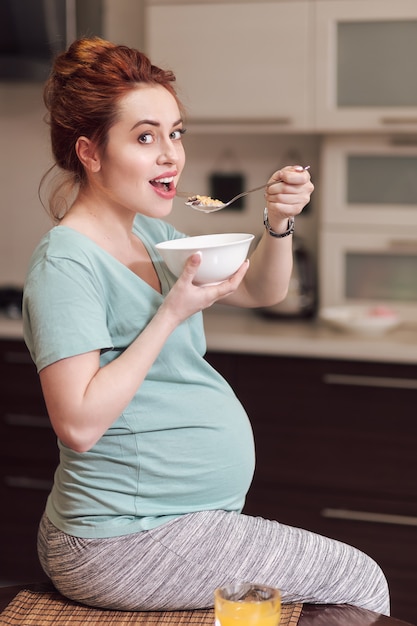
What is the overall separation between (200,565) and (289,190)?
22.9 inches

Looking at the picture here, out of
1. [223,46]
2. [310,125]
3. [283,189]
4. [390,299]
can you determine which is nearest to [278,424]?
[390,299]

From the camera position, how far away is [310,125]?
9.42 ft

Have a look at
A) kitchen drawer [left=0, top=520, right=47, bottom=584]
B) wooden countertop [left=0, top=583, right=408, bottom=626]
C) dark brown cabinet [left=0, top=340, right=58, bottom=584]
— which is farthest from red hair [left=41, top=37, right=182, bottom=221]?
kitchen drawer [left=0, top=520, right=47, bottom=584]

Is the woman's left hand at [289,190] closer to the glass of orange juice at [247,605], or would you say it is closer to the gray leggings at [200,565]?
the gray leggings at [200,565]

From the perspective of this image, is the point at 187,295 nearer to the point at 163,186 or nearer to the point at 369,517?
the point at 163,186

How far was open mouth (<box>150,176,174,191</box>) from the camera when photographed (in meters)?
1.46

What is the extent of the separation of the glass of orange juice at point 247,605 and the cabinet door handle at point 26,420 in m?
1.84

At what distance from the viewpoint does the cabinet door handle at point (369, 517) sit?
2.69 m

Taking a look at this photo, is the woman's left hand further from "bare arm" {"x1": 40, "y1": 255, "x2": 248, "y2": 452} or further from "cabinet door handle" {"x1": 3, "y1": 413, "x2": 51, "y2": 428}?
"cabinet door handle" {"x1": 3, "y1": 413, "x2": 51, "y2": 428}

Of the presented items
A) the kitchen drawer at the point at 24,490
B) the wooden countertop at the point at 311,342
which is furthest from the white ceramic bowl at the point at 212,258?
the kitchen drawer at the point at 24,490

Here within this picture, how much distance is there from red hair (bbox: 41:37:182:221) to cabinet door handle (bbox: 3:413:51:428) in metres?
1.60

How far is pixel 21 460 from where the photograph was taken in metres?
3.01

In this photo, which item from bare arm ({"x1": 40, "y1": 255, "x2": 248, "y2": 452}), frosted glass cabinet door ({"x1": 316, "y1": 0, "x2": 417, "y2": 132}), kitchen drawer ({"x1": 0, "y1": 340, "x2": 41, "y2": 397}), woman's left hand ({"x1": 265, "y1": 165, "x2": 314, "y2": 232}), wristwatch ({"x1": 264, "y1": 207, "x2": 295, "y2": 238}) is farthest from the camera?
kitchen drawer ({"x1": 0, "y1": 340, "x2": 41, "y2": 397})

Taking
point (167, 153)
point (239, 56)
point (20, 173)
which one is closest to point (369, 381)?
point (239, 56)
